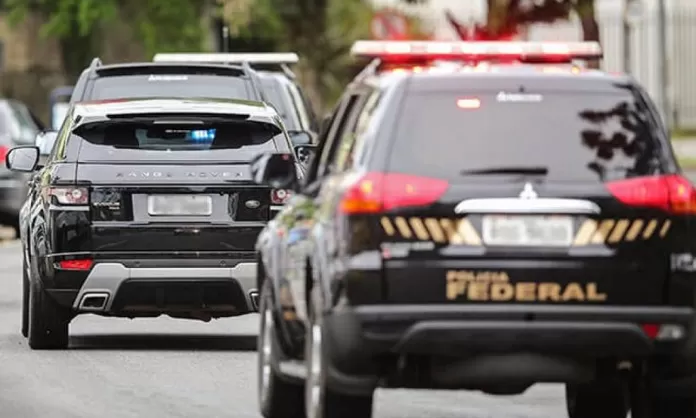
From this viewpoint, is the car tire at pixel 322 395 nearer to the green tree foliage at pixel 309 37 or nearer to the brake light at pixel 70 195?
the brake light at pixel 70 195

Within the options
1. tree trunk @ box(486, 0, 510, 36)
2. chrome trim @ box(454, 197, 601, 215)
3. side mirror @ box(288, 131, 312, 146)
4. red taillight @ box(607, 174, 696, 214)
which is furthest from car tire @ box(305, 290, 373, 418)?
tree trunk @ box(486, 0, 510, 36)

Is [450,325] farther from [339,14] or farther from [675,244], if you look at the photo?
[339,14]

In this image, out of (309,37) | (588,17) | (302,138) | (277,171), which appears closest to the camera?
(277,171)

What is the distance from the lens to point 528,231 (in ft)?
34.6

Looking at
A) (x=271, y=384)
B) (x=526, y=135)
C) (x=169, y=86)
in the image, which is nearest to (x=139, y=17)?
(x=169, y=86)

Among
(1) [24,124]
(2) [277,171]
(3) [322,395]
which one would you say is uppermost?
(2) [277,171]

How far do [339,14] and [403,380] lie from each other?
61929 mm

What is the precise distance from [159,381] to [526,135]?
14.6 ft

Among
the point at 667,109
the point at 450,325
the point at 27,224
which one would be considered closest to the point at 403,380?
the point at 450,325

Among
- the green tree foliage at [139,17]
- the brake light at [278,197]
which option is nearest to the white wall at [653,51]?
the green tree foliage at [139,17]

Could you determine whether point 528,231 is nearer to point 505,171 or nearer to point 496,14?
point 505,171

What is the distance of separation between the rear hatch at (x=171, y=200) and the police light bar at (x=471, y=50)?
14.1 feet

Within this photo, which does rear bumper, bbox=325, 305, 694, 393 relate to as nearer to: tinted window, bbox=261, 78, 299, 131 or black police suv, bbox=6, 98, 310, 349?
black police suv, bbox=6, 98, 310, 349

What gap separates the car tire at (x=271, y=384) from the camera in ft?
40.0
